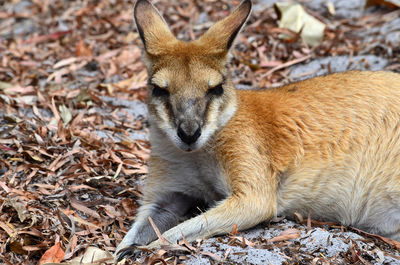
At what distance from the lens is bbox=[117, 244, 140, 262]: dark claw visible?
450cm

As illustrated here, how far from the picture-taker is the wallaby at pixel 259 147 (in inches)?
188

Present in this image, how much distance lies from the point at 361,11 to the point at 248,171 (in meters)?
5.05

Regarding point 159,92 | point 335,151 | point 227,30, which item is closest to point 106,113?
point 159,92

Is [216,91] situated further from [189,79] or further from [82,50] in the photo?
[82,50]

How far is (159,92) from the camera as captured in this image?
190 inches

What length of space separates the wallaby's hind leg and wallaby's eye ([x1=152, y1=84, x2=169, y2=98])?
1.02 meters

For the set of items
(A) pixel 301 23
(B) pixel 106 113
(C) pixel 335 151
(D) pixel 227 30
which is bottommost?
(B) pixel 106 113

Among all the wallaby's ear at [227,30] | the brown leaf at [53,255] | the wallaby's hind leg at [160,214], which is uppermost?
the wallaby's ear at [227,30]

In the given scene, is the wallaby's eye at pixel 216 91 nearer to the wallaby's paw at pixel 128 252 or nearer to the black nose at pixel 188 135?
the black nose at pixel 188 135

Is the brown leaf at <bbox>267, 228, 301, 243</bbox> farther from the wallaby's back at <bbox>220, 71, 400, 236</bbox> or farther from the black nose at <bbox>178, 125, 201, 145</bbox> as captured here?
the black nose at <bbox>178, 125, 201, 145</bbox>

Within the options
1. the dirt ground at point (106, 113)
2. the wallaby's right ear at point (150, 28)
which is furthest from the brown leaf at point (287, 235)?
the wallaby's right ear at point (150, 28)

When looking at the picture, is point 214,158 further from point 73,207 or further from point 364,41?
point 364,41

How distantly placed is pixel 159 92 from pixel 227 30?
87 cm

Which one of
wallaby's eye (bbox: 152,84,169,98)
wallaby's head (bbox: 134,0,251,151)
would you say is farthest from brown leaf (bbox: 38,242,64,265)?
wallaby's eye (bbox: 152,84,169,98)
